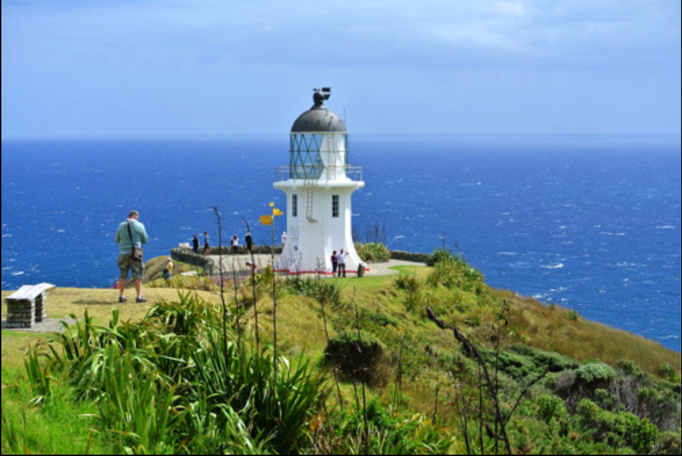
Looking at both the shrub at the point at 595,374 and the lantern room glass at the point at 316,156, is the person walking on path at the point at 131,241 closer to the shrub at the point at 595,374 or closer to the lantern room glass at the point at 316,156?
the shrub at the point at 595,374

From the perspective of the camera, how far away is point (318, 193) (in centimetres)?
3262

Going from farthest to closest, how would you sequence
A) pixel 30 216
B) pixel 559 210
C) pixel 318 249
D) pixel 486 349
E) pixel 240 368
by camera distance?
pixel 559 210 < pixel 30 216 < pixel 318 249 < pixel 486 349 < pixel 240 368

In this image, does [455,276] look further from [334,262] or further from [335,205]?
[335,205]

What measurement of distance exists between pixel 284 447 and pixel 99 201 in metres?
115

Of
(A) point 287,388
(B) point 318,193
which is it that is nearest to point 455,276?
(B) point 318,193

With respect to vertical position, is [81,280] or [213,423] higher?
[213,423]

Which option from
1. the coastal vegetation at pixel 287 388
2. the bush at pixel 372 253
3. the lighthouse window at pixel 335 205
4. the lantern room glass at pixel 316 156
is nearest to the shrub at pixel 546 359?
the coastal vegetation at pixel 287 388

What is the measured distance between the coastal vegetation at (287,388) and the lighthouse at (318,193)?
8483 mm

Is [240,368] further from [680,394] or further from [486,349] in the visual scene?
[680,394]

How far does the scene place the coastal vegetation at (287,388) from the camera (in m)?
9.46

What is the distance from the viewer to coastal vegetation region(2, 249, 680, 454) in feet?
31.0

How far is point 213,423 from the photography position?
1005 centimetres

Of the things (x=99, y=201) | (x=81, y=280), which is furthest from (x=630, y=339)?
(x=99, y=201)

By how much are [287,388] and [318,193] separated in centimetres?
2222
